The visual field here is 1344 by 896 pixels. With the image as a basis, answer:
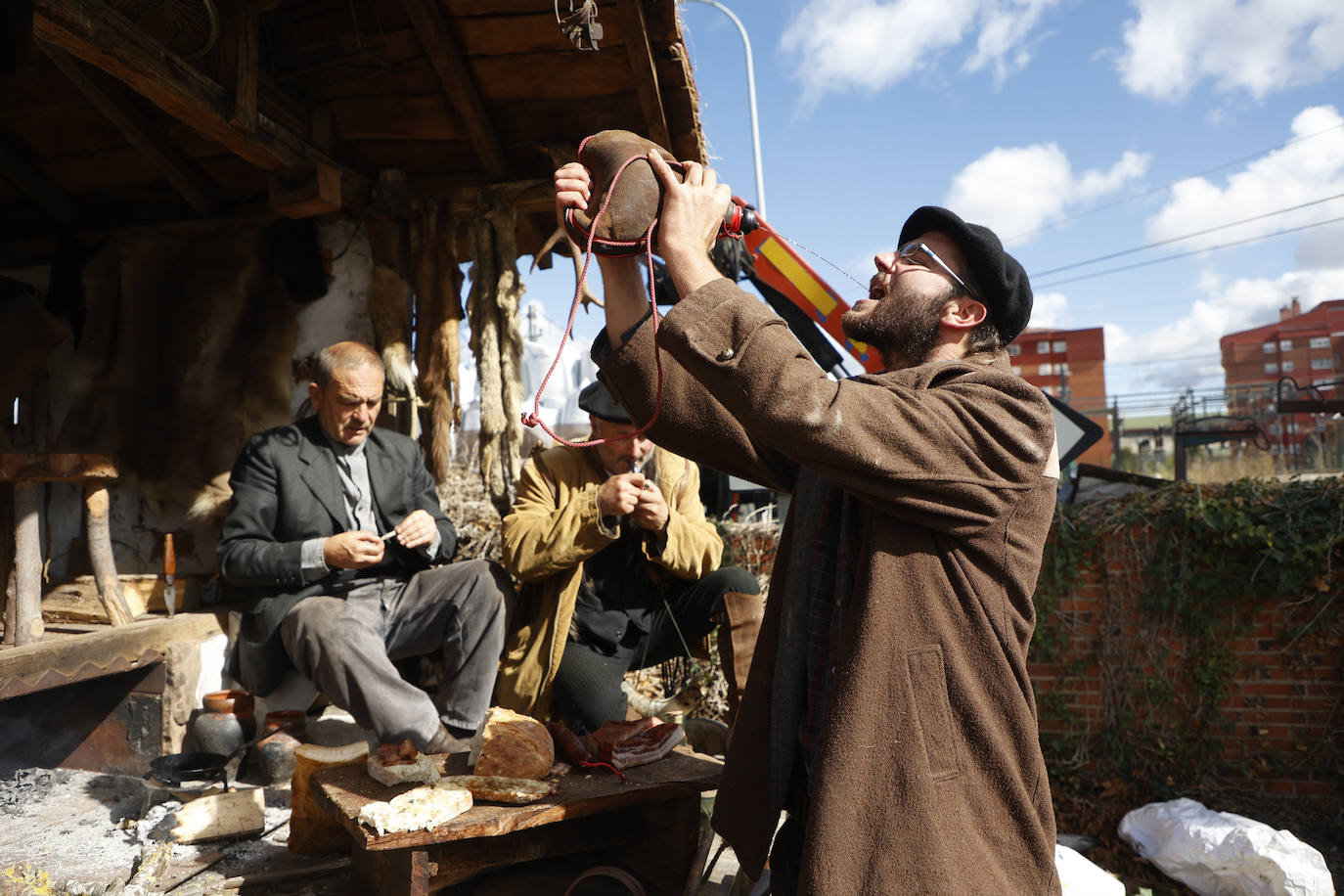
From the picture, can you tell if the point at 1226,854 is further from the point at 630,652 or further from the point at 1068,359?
the point at 1068,359

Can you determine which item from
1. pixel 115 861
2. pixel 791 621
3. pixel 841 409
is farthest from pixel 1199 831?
pixel 115 861

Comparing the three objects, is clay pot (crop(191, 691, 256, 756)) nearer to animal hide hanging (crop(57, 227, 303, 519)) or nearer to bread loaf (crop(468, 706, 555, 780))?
animal hide hanging (crop(57, 227, 303, 519))

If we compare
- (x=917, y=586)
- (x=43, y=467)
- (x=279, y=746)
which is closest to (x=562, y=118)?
(x=43, y=467)

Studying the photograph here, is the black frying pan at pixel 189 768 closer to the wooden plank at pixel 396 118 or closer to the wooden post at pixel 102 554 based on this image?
the wooden post at pixel 102 554

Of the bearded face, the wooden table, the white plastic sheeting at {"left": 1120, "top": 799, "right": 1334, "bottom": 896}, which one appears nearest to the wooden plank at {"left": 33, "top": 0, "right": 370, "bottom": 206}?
the wooden table

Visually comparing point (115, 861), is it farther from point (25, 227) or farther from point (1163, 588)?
point (1163, 588)

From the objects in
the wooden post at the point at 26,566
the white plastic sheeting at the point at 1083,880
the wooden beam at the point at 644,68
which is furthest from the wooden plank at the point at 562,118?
the white plastic sheeting at the point at 1083,880

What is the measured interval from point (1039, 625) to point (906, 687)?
12.8 feet

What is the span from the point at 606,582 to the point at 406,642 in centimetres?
87

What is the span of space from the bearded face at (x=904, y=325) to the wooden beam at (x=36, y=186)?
4852 mm

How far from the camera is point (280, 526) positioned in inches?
147

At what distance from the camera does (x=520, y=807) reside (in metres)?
2.34

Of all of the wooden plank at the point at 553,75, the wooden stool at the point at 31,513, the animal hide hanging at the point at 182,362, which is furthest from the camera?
the animal hide hanging at the point at 182,362

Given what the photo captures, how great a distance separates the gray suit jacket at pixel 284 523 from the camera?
11.5ft
